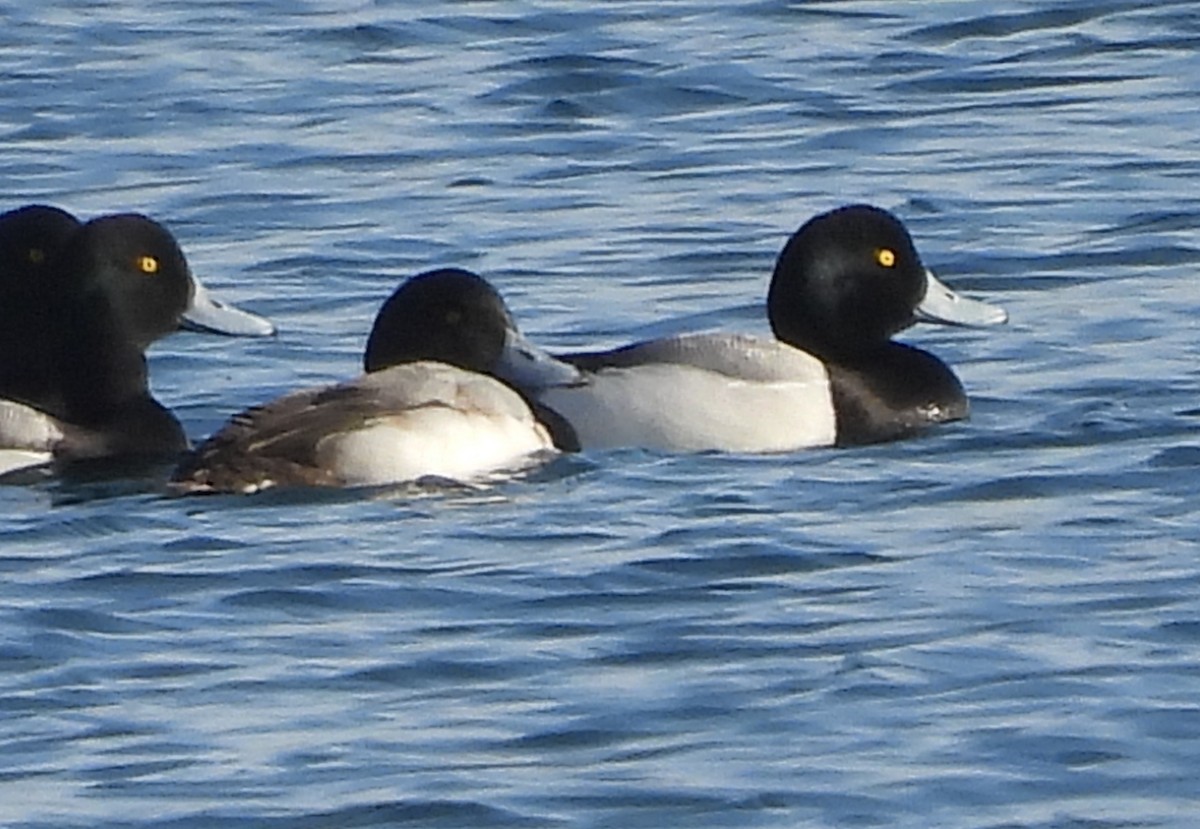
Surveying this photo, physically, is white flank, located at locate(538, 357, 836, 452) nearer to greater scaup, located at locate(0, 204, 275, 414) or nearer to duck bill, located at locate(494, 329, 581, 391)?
duck bill, located at locate(494, 329, 581, 391)

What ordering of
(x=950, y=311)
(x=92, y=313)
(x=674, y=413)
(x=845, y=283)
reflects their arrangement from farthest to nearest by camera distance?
(x=950, y=311) → (x=845, y=283) → (x=92, y=313) → (x=674, y=413)

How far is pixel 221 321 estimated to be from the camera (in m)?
11.2

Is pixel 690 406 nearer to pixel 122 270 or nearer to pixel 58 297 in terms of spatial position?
pixel 122 270

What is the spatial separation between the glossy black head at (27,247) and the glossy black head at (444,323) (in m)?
0.92

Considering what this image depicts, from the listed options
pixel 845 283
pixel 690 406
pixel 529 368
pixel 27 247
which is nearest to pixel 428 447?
pixel 529 368

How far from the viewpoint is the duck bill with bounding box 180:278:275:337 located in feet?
36.7

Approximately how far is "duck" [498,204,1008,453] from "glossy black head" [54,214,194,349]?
0.98m

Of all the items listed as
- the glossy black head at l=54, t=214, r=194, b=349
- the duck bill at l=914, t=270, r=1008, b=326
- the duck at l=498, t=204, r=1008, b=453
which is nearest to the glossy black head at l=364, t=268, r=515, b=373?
the duck at l=498, t=204, r=1008, b=453

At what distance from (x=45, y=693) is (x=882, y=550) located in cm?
197

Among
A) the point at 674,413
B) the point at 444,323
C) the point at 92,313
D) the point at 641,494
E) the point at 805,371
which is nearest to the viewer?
the point at 641,494

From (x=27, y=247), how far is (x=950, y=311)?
2.40m

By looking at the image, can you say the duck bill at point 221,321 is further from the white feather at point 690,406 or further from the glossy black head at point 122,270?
the white feather at point 690,406

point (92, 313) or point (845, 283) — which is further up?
point (92, 313)

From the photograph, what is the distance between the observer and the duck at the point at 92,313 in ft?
36.4
